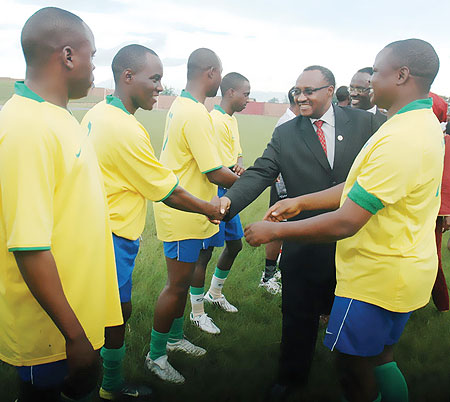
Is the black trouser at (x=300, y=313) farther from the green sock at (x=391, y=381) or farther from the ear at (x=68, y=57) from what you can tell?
the ear at (x=68, y=57)

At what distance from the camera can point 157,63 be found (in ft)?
10.1

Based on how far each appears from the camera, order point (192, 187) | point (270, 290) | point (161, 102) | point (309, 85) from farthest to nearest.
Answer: point (161, 102)
point (270, 290)
point (192, 187)
point (309, 85)

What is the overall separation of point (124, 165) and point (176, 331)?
1.82 m

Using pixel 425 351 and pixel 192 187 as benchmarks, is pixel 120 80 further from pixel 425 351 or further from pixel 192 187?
pixel 425 351

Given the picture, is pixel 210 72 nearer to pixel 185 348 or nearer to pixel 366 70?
pixel 185 348

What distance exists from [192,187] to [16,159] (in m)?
2.12

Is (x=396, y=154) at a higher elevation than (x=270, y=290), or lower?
higher

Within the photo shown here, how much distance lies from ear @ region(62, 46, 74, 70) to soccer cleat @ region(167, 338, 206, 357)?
2768 mm

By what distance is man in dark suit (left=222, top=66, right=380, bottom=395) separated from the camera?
3.05 m

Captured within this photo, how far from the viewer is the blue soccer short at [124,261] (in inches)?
112

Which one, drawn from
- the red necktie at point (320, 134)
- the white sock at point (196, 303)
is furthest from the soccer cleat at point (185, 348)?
the red necktie at point (320, 134)

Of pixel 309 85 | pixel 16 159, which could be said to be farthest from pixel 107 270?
pixel 309 85

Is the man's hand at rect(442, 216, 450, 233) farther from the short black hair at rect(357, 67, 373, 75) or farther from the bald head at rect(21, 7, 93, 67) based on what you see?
the bald head at rect(21, 7, 93, 67)

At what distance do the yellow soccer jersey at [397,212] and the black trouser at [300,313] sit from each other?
0.67 m
